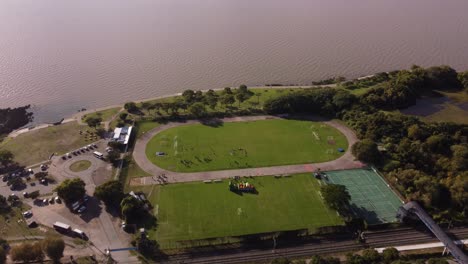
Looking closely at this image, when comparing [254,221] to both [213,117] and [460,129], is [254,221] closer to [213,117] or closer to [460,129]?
[213,117]

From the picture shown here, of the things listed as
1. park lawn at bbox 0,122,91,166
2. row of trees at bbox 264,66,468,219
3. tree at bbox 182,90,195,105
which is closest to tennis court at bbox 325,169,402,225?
row of trees at bbox 264,66,468,219

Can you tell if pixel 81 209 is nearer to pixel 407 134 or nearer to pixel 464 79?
pixel 407 134

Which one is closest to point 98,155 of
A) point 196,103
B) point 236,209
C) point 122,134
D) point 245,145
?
point 122,134

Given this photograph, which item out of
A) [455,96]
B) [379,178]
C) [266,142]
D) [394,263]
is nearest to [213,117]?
[266,142]

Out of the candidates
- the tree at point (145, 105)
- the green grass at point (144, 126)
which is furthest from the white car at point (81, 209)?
the tree at point (145, 105)

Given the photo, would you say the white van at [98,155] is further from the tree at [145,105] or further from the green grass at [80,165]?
the tree at [145,105]

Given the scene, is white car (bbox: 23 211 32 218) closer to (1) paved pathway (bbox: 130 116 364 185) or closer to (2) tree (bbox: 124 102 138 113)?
(1) paved pathway (bbox: 130 116 364 185)
